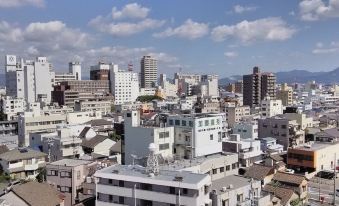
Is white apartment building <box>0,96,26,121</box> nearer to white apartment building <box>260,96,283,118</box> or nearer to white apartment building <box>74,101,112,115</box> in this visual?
white apartment building <box>74,101,112,115</box>

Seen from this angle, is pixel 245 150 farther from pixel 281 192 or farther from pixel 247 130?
pixel 247 130

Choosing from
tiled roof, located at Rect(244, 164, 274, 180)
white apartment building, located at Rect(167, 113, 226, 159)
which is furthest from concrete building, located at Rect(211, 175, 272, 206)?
white apartment building, located at Rect(167, 113, 226, 159)

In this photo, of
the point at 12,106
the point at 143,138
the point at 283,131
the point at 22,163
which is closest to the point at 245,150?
the point at 143,138

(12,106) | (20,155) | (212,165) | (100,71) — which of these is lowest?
(20,155)

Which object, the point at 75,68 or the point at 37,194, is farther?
the point at 75,68

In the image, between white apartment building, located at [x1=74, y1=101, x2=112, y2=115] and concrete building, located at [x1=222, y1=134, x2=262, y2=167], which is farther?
white apartment building, located at [x1=74, y1=101, x2=112, y2=115]

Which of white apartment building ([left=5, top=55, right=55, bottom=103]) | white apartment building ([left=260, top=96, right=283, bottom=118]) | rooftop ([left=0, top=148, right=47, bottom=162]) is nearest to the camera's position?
rooftop ([left=0, top=148, right=47, bottom=162])
